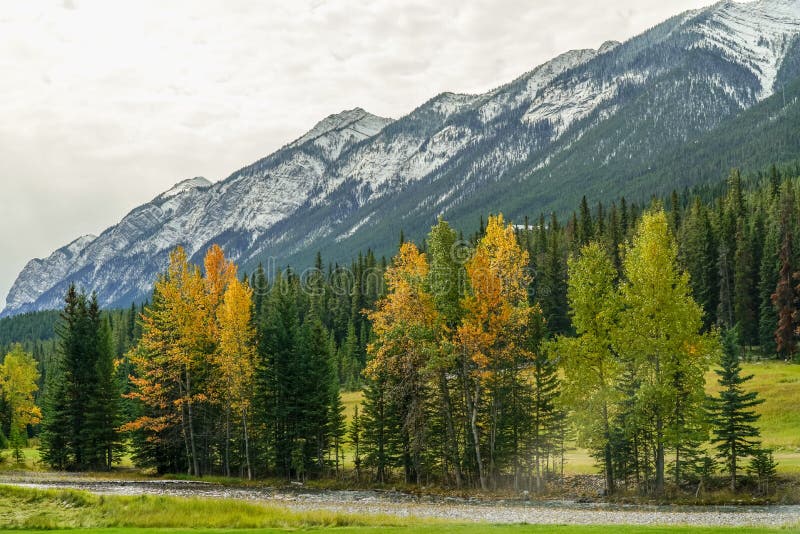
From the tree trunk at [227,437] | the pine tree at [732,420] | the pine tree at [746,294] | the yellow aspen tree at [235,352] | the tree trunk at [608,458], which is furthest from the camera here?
the pine tree at [746,294]

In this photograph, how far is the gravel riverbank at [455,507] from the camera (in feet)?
91.0

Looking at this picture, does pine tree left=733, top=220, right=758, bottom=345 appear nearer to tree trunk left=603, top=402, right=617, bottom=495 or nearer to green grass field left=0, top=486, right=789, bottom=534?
tree trunk left=603, top=402, right=617, bottom=495

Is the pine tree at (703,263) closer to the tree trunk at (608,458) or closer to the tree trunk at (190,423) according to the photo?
the tree trunk at (608,458)

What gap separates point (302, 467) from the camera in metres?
46.4

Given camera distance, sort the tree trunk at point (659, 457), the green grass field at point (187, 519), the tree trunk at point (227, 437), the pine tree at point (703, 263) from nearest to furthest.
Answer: the green grass field at point (187, 519), the tree trunk at point (659, 457), the tree trunk at point (227, 437), the pine tree at point (703, 263)

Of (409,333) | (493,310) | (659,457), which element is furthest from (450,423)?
(659,457)

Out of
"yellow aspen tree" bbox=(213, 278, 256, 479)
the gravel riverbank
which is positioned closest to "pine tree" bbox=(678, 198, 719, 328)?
the gravel riverbank

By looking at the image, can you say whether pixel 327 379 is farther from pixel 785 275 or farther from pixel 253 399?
pixel 785 275

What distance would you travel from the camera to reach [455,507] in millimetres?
32969

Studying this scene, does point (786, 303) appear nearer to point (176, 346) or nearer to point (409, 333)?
point (409, 333)

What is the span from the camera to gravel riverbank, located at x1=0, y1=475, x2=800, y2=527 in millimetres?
27750

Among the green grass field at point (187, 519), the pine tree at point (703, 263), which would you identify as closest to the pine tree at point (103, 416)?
the green grass field at point (187, 519)

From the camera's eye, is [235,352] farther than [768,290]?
No

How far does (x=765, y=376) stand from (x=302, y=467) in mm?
44323
